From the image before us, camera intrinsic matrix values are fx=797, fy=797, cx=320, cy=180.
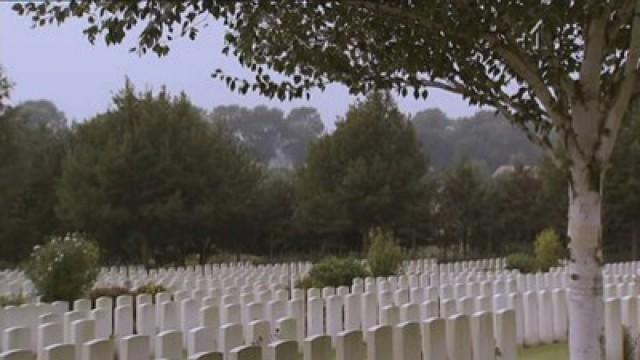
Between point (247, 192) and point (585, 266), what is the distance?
86.3ft

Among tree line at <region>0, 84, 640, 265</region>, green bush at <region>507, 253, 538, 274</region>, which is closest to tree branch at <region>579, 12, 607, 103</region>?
green bush at <region>507, 253, 538, 274</region>

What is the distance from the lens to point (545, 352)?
946 centimetres

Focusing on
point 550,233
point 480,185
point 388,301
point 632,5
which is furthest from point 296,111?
point 632,5

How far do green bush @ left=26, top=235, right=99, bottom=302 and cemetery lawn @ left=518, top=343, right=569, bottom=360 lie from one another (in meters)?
7.24

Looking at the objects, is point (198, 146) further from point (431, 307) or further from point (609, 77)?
point (609, 77)

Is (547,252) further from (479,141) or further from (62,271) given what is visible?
(479,141)

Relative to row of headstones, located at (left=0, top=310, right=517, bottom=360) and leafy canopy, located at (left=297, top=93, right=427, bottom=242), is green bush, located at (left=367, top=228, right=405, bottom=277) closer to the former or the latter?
row of headstones, located at (left=0, top=310, right=517, bottom=360)

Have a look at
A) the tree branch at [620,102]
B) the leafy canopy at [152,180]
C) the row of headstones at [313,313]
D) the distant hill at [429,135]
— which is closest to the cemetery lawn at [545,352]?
the row of headstones at [313,313]

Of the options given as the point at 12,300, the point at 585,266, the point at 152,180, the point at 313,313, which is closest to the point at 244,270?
the point at 12,300

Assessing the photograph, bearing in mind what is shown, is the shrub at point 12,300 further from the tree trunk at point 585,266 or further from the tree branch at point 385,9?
the tree trunk at point 585,266

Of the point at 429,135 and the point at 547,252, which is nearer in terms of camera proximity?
the point at 547,252

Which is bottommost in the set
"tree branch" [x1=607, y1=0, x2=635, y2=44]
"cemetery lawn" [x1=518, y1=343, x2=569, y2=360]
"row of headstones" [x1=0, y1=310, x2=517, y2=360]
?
"cemetery lawn" [x1=518, y1=343, x2=569, y2=360]

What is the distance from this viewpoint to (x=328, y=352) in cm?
567

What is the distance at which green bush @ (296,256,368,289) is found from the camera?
14.9m
